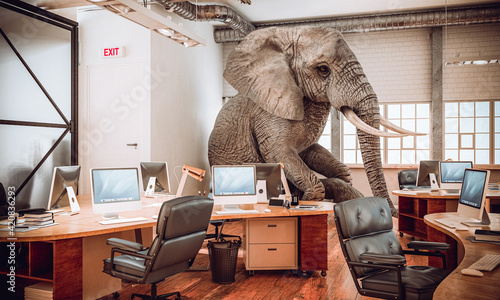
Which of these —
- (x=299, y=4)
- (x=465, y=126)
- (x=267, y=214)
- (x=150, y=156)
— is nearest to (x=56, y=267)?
(x=267, y=214)

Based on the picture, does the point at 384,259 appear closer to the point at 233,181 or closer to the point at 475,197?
the point at 475,197

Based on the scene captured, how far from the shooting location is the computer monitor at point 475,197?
11.0 ft

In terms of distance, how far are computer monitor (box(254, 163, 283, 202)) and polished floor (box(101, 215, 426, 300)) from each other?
0.95 meters

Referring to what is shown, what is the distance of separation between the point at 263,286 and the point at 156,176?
6.82 ft

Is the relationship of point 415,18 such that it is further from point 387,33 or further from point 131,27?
point 131,27

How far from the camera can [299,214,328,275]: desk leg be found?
454 centimetres

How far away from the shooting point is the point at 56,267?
3.03m

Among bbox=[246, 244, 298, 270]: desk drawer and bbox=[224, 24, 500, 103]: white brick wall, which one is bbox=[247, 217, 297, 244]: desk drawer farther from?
bbox=[224, 24, 500, 103]: white brick wall

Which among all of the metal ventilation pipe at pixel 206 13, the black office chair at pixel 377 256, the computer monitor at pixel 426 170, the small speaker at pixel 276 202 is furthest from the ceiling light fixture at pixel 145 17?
the computer monitor at pixel 426 170

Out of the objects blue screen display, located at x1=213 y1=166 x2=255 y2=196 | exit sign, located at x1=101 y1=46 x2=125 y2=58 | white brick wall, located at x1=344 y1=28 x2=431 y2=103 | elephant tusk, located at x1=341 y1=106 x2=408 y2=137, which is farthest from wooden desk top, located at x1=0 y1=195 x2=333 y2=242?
white brick wall, located at x1=344 y1=28 x2=431 y2=103

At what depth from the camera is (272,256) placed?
15.0ft

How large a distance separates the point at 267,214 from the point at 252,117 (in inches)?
139

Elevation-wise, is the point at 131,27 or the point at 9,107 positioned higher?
the point at 131,27

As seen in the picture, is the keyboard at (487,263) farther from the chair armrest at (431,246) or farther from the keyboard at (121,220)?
the keyboard at (121,220)
